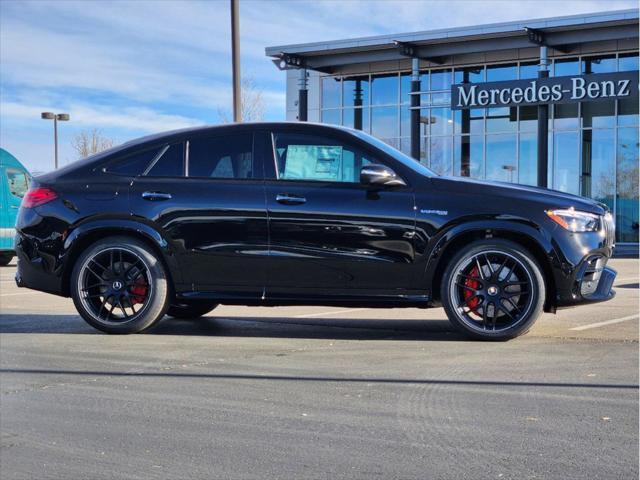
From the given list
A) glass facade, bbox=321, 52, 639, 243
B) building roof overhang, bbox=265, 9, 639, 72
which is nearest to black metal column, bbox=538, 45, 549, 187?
building roof overhang, bbox=265, 9, 639, 72

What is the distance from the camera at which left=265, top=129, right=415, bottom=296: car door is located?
665cm

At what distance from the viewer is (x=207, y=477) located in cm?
355

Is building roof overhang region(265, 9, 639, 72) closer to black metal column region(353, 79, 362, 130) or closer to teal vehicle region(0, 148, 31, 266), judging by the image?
black metal column region(353, 79, 362, 130)

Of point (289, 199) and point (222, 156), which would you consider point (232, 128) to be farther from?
point (289, 199)

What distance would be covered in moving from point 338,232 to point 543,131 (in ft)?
70.4

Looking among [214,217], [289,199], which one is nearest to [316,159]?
[289,199]

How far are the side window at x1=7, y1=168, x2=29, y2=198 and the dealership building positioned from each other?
12156 millimetres

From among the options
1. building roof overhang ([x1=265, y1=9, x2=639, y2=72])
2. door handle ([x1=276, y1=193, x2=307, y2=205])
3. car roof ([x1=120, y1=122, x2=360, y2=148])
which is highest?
building roof overhang ([x1=265, y1=9, x2=639, y2=72])

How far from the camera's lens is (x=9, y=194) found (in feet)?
63.3

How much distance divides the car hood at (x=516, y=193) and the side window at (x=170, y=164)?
2.03 meters

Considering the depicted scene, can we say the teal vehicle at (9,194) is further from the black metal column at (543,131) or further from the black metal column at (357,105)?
the black metal column at (357,105)

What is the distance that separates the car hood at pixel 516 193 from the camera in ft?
21.6

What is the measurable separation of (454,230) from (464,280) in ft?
1.26

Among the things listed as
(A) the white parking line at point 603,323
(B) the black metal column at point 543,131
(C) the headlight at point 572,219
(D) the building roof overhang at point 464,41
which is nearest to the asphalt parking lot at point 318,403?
(A) the white parking line at point 603,323
